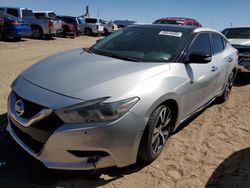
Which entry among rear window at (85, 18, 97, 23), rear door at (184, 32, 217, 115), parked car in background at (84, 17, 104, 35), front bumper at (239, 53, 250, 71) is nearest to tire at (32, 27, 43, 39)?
parked car in background at (84, 17, 104, 35)

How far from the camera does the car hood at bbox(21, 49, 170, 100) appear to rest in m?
2.95

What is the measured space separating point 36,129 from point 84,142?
0.49 meters

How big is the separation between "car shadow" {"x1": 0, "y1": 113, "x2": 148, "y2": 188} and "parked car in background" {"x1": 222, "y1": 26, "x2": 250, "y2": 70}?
628 centimetres

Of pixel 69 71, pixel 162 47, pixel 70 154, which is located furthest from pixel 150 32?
pixel 70 154

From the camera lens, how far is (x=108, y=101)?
2.82m

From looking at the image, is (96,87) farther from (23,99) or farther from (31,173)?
(31,173)

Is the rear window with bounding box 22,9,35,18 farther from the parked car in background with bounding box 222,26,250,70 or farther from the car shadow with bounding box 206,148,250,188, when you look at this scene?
the car shadow with bounding box 206,148,250,188

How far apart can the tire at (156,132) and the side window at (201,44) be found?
106 centimetres

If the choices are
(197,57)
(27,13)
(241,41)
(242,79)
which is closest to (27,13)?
(27,13)

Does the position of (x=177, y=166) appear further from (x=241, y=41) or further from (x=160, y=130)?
(x=241, y=41)

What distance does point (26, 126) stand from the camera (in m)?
2.89

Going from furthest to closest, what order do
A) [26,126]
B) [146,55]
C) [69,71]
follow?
[146,55] → [69,71] → [26,126]

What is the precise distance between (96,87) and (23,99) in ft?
2.49


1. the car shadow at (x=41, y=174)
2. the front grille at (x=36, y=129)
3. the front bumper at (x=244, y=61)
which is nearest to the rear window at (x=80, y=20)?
the front bumper at (x=244, y=61)
